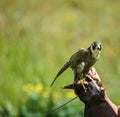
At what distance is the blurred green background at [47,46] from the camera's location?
589cm

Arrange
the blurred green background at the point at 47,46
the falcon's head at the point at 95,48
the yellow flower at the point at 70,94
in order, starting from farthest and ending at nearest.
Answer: the yellow flower at the point at 70,94
the blurred green background at the point at 47,46
the falcon's head at the point at 95,48

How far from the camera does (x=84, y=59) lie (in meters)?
2.50

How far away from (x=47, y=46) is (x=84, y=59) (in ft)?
18.8

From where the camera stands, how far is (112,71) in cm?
769

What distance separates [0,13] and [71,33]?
0.96 meters

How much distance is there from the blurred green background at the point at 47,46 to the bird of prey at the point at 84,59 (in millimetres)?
2888

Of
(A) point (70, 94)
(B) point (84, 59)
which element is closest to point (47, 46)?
(A) point (70, 94)

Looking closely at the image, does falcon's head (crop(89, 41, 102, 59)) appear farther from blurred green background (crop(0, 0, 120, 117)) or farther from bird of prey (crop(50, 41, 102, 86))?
blurred green background (crop(0, 0, 120, 117))

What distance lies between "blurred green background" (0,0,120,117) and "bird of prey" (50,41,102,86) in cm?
289

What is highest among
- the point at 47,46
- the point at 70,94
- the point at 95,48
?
the point at 47,46

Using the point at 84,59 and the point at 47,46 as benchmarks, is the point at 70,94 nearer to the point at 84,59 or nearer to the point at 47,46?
the point at 47,46

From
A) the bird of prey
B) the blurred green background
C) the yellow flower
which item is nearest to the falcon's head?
the bird of prey

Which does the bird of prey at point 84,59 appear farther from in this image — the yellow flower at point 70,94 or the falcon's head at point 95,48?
the yellow flower at point 70,94

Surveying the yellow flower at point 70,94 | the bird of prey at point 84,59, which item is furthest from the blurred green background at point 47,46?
the bird of prey at point 84,59
